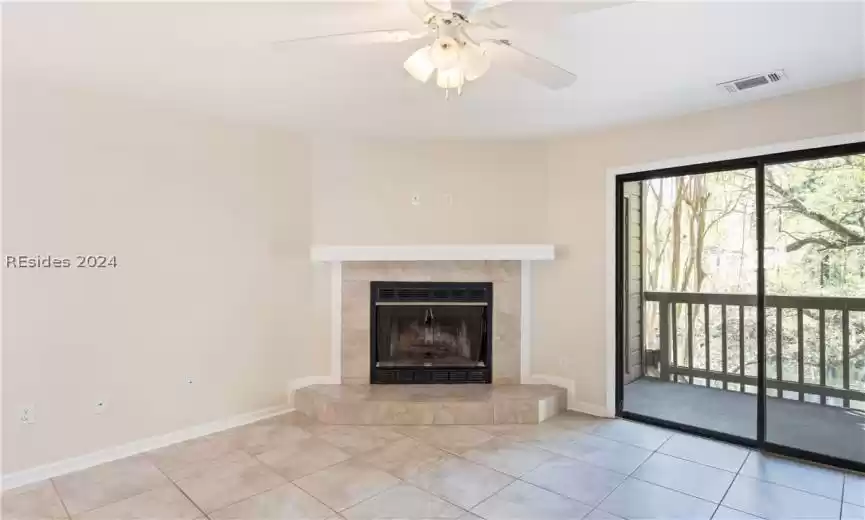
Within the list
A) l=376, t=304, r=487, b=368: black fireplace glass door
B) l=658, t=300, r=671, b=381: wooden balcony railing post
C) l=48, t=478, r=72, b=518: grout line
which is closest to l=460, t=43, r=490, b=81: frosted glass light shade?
l=376, t=304, r=487, b=368: black fireplace glass door

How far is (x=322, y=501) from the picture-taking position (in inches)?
103

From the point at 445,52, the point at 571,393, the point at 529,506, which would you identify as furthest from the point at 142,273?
the point at 571,393

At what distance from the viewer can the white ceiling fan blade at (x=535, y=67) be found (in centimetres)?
202

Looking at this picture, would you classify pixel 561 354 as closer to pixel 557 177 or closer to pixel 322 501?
pixel 557 177

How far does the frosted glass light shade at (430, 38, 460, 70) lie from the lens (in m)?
1.93

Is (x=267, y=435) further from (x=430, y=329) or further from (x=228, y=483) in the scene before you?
(x=430, y=329)

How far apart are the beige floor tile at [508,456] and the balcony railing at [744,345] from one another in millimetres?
1768

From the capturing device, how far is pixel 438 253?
4090mm

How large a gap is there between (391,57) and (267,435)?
2769mm

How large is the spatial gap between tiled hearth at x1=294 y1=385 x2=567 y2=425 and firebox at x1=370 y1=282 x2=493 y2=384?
0.36m

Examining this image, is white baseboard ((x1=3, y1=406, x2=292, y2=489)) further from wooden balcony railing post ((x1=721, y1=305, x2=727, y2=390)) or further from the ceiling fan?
wooden balcony railing post ((x1=721, y1=305, x2=727, y2=390))

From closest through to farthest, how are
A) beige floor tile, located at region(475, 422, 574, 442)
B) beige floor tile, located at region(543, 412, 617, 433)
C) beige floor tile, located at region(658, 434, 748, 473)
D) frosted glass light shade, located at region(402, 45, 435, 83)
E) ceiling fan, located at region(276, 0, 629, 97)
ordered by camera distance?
ceiling fan, located at region(276, 0, 629, 97) < frosted glass light shade, located at region(402, 45, 435, 83) < beige floor tile, located at region(658, 434, 748, 473) < beige floor tile, located at region(475, 422, 574, 442) < beige floor tile, located at region(543, 412, 617, 433)

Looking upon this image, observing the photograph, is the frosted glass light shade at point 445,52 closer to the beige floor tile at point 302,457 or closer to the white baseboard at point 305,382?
the beige floor tile at point 302,457

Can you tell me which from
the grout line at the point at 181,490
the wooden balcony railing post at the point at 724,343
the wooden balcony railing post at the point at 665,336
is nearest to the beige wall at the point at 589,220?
the wooden balcony railing post at the point at 665,336
